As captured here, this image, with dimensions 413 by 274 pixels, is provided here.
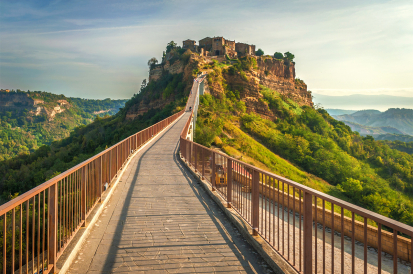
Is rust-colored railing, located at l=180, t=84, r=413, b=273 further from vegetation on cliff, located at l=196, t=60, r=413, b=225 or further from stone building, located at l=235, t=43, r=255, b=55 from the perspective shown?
stone building, located at l=235, t=43, r=255, b=55

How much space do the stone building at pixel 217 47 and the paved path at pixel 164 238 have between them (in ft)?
241

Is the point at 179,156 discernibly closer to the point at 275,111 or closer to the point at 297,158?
the point at 297,158

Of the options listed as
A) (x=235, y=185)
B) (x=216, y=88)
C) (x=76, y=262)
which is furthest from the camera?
(x=216, y=88)

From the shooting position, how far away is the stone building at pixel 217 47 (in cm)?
7938

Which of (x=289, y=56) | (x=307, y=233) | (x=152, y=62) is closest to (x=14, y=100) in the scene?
(x=152, y=62)

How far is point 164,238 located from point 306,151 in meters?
49.3

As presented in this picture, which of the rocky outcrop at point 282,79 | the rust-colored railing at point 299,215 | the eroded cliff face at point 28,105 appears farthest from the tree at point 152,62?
the eroded cliff face at point 28,105

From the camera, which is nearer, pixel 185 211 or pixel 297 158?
pixel 185 211

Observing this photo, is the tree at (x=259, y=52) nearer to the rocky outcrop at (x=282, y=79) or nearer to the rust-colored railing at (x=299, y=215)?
the rocky outcrop at (x=282, y=79)

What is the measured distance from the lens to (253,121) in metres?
50.8

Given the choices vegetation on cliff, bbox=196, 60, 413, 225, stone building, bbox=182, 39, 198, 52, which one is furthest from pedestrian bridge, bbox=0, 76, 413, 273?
stone building, bbox=182, 39, 198, 52

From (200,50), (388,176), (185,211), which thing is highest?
(200,50)

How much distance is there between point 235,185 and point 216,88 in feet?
163

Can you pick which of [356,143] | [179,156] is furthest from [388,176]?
[179,156]
